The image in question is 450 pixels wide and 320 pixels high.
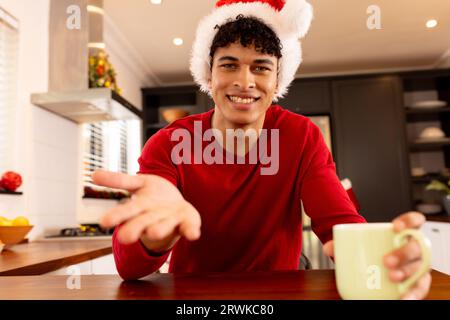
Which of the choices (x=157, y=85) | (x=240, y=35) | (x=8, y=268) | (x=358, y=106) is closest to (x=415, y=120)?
(x=358, y=106)

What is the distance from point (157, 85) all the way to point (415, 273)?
4538 mm

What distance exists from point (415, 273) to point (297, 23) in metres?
0.91

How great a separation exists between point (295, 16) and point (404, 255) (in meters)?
0.90

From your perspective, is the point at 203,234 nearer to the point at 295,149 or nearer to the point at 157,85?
the point at 295,149

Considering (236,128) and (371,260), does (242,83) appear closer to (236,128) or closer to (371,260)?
(236,128)

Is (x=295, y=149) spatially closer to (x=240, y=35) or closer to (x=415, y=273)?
(x=240, y=35)

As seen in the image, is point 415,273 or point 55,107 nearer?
point 415,273

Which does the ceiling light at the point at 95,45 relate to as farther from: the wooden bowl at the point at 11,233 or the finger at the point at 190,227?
the finger at the point at 190,227

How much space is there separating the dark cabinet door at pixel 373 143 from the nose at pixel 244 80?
11.0 ft

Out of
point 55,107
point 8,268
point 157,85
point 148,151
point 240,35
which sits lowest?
point 8,268

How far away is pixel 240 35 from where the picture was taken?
41.1 inches
